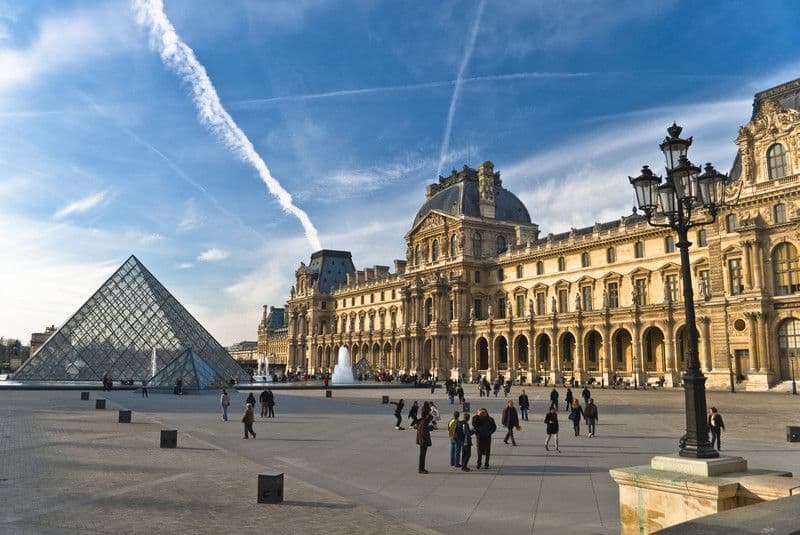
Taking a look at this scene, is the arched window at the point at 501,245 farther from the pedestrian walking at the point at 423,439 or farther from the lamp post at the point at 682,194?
the lamp post at the point at 682,194

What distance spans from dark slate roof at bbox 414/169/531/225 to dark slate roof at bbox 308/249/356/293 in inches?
1174

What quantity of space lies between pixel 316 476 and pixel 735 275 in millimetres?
36651

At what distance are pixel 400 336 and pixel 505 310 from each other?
13.6 m

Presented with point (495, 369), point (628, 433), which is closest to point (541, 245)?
point (495, 369)

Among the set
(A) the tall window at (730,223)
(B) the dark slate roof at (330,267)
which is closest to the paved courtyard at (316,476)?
(A) the tall window at (730,223)

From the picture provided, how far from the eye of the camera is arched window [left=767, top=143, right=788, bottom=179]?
125 ft

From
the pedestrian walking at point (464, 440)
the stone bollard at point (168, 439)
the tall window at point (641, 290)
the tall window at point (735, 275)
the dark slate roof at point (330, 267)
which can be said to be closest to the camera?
the pedestrian walking at point (464, 440)

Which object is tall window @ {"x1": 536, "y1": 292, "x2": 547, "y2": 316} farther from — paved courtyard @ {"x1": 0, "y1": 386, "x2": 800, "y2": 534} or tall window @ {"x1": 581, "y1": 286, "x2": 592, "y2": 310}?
paved courtyard @ {"x1": 0, "y1": 386, "x2": 800, "y2": 534}

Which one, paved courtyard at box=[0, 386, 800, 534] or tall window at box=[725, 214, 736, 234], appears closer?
paved courtyard at box=[0, 386, 800, 534]

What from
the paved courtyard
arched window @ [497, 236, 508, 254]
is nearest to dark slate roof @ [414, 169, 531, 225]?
arched window @ [497, 236, 508, 254]

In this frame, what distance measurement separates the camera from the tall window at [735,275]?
39656mm

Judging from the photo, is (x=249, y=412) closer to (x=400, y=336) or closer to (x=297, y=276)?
(x=400, y=336)

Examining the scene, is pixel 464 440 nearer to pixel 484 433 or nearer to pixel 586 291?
pixel 484 433

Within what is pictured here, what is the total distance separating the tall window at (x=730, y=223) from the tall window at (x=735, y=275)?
196 cm
